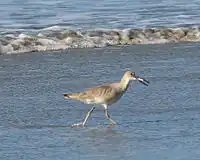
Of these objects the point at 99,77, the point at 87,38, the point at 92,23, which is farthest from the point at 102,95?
the point at 92,23

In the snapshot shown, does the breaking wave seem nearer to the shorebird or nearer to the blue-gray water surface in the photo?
the blue-gray water surface

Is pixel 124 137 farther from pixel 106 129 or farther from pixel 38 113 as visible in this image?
pixel 38 113

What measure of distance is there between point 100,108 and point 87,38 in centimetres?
492

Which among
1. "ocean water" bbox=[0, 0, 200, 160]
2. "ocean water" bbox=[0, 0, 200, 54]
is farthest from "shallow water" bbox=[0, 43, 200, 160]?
"ocean water" bbox=[0, 0, 200, 54]

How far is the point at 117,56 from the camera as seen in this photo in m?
12.6

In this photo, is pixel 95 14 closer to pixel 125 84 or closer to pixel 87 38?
pixel 87 38

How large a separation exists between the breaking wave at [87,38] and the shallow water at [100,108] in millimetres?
440

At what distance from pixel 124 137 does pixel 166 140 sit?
0.43 meters

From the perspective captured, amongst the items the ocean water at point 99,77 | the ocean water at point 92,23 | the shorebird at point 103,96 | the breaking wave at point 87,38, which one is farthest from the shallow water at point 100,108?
the ocean water at point 92,23

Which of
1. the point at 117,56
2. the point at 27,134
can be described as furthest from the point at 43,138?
the point at 117,56

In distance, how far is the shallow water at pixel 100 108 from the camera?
24.2ft

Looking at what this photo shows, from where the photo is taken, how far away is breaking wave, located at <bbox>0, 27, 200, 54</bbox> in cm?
1357

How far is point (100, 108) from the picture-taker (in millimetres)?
9289

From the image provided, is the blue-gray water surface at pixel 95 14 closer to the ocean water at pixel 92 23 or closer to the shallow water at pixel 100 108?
the ocean water at pixel 92 23
